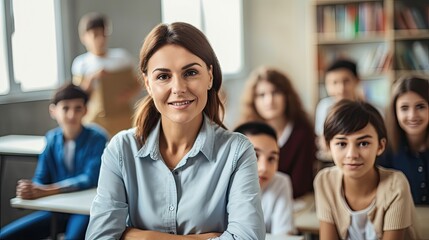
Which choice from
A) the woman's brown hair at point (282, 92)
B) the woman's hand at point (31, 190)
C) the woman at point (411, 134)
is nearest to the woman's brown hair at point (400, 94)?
the woman at point (411, 134)

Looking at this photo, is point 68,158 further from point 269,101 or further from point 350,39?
point 350,39

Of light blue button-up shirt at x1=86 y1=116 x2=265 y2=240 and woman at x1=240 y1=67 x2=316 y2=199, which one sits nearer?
light blue button-up shirt at x1=86 y1=116 x2=265 y2=240

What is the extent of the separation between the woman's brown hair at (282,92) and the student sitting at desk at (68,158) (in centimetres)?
80

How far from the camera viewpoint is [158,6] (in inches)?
173

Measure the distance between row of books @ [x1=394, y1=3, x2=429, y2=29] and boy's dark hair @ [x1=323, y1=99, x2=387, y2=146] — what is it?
3.48 meters

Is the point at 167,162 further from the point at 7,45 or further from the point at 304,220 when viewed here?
the point at 7,45

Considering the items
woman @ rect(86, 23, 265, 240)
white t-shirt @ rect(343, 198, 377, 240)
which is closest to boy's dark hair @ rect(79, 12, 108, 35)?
woman @ rect(86, 23, 265, 240)

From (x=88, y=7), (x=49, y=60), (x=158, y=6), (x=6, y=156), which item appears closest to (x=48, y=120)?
(x=6, y=156)

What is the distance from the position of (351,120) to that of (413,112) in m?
0.39

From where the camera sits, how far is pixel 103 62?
4.22 meters

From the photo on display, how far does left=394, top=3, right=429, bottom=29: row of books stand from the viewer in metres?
5.05

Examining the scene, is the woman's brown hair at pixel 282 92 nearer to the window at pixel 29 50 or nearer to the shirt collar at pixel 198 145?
the window at pixel 29 50

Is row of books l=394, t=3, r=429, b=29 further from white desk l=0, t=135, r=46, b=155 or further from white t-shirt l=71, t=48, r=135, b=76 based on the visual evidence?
white desk l=0, t=135, r=46, b=155

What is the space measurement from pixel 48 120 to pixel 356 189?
182cm
